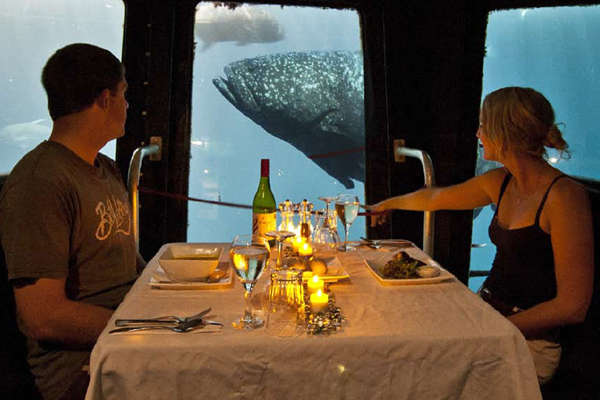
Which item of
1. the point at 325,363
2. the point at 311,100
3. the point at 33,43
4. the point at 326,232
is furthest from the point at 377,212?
the point at 33,43

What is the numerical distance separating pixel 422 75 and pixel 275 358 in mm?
2634

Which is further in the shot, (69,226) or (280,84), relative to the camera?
(280,84)

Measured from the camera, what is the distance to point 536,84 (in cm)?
324

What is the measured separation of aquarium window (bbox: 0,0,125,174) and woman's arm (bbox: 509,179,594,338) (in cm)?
253

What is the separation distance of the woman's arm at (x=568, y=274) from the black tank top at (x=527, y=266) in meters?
0.08

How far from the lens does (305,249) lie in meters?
1.65

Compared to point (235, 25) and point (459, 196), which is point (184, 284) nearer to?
point (459, 196)

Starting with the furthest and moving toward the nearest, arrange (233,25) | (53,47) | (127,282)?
1. (233,25)
2. (53,47)
3. (127,282)

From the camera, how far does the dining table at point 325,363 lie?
1025 millimetres

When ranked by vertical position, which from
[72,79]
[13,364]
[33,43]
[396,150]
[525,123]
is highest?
[33,43]

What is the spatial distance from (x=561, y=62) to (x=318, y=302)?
2.75 m

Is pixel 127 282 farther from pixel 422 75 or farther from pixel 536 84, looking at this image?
pixel 536 84

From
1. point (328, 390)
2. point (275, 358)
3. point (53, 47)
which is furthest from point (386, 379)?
point (53, 47)

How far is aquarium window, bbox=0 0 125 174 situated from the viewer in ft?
9.32
